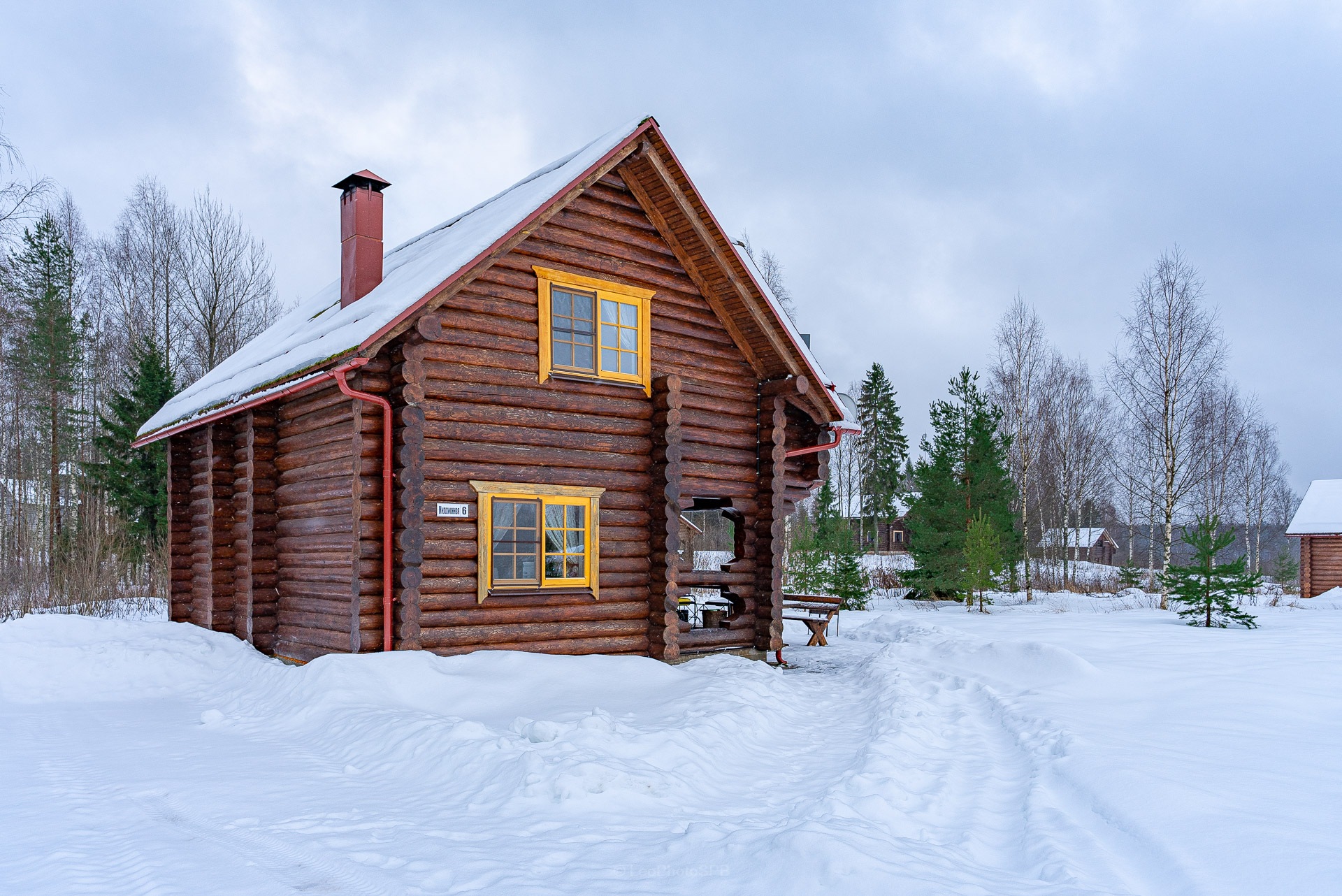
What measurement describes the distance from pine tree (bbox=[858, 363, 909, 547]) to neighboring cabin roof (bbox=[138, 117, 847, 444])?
4088 cm

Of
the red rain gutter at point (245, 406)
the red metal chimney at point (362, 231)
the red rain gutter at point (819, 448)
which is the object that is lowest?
the red rain gutter at point (819, 448)

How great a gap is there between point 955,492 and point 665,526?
17843 mm

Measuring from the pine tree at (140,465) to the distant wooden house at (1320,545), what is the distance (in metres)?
38.7

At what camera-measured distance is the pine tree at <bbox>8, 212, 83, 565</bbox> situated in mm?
27547

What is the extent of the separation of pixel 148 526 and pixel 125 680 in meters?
17.2

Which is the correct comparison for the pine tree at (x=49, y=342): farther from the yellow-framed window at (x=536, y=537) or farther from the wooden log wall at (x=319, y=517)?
the yellow-framed window at (x=536, y=537)

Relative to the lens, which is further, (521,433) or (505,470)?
(521,433)

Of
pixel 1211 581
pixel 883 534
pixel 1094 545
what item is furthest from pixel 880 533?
pixel 1211 581

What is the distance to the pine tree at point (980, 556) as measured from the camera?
2448 cm

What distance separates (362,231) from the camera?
1299 centimetres

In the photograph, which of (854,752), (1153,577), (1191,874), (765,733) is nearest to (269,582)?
(765,733)

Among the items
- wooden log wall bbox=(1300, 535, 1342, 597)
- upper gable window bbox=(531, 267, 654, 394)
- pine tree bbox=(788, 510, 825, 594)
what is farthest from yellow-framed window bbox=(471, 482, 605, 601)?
wooden log wall bbox=(1300, 535, 1342, 597)

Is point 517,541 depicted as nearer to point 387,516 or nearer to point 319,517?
point 387,516

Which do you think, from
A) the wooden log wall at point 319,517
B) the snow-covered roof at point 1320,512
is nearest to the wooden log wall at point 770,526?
the wooden log wall at point 319,517
